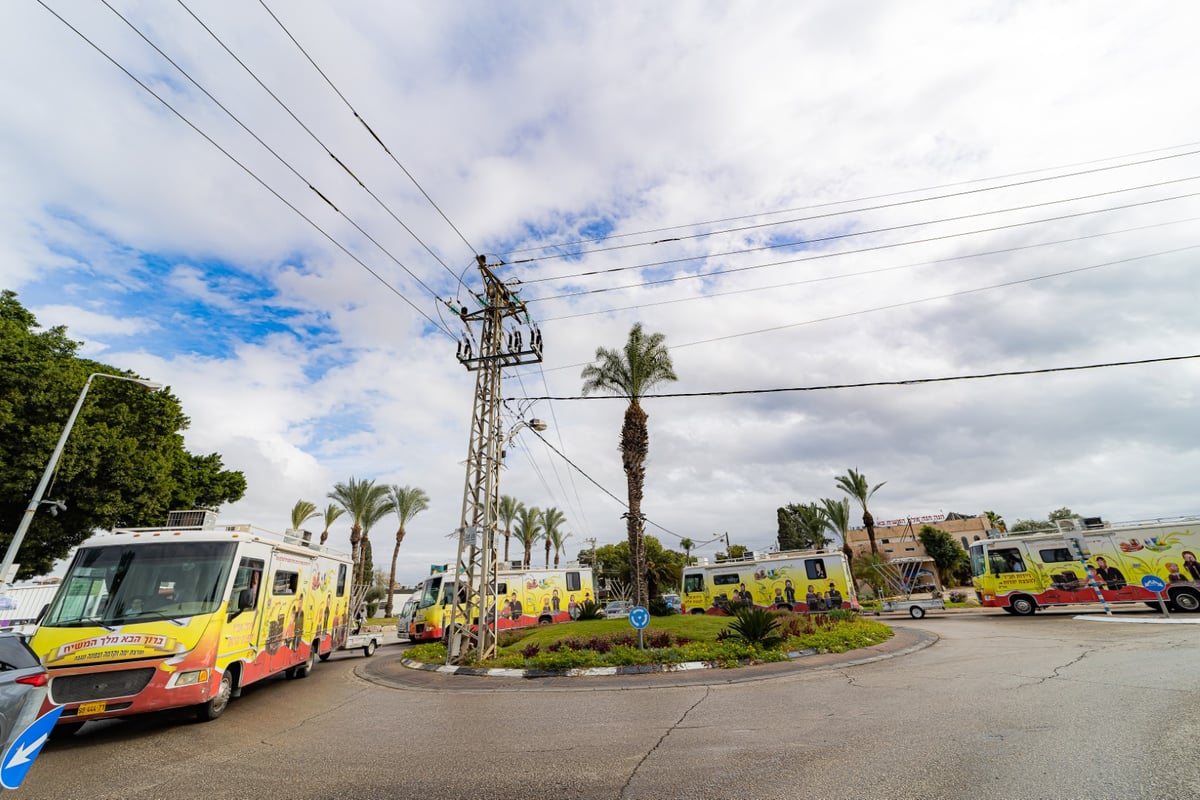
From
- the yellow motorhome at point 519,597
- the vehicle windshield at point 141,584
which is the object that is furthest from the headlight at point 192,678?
the yellow motorhome at point 519,597

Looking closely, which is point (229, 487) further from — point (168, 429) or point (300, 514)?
point (300, 514)

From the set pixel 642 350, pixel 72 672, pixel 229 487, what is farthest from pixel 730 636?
pixel 229 487

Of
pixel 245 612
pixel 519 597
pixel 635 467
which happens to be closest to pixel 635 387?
pixel 635 467

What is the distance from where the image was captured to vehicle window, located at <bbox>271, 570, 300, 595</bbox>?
9961 mm

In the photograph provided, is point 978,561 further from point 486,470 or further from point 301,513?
point 301,513

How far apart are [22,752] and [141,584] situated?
16.5 ft

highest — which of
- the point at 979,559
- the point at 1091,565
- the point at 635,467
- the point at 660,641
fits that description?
the point at 635,467

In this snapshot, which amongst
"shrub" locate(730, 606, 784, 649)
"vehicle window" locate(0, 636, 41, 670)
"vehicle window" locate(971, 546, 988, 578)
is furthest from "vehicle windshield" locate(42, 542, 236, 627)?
"vehicle window" locate(971, 546, 988, 578)

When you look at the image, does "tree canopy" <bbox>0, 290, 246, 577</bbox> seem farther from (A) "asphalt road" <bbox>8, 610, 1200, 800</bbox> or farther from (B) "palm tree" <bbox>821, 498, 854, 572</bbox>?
(B) "palm tree" <bbox>821, 498, 854, 572</bbox>

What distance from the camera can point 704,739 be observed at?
606 centimetres

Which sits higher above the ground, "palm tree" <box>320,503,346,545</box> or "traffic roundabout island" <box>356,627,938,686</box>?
"palm tree" <box>320,503,346,545</box>

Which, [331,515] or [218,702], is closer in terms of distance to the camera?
[218,702]

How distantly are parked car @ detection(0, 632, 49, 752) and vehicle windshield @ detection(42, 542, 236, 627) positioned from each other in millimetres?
3053

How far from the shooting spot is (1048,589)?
20516 mm
